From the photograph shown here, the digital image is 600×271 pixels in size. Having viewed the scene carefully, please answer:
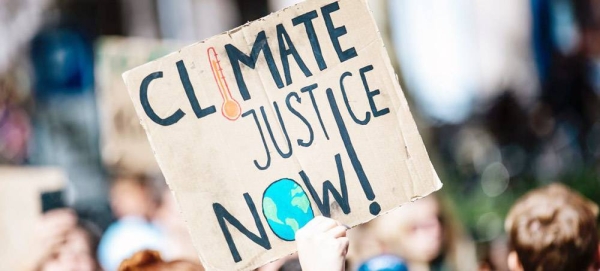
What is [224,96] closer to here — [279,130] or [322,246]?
[279,130]

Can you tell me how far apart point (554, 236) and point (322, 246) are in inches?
37.2

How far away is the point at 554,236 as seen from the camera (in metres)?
2.45

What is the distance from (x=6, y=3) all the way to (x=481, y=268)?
9.20 ft

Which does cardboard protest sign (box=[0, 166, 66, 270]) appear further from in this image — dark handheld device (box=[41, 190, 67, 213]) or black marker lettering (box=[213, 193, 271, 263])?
black marker lettering (box=[213, 193, 271, 263])

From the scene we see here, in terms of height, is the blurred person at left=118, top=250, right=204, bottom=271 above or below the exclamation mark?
below


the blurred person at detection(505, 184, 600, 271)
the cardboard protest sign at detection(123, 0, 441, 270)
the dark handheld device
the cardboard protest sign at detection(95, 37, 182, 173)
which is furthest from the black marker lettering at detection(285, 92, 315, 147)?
the dark handheld device

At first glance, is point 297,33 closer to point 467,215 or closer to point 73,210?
point 73,210

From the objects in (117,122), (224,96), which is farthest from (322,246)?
(117,122)

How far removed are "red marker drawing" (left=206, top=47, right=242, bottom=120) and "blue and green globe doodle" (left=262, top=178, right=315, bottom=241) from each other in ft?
0.61

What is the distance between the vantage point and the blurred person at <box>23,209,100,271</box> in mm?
4156

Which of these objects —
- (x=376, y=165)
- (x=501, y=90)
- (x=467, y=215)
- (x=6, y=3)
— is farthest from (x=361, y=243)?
(x=376, y=165)

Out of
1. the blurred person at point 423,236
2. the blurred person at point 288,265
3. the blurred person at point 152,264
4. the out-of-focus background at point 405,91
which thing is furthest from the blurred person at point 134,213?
the blurred person at point 152,264

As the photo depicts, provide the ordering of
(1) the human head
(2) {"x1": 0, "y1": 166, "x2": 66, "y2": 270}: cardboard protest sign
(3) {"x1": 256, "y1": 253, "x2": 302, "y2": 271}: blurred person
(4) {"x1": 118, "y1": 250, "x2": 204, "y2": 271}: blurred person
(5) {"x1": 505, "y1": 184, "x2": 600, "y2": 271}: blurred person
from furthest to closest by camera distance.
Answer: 1. (2) {"x1": 0, "y1": 166, "x2": 66, "y2": 270}: cardboard protest sign
2. (1) the human head
3. (3) {"x1": 256, "y1": 253, "x2": 302, "y2": 271}: blurred person
4. (5) {"x1": 505, "y1": 184, "x2": 600, "y2": 271}: blurred person
5. (4) {"x1": 118, "y1": 250, "x2": 204, "y2": 271}: blurred person

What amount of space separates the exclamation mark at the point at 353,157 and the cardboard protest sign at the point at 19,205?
8.93 ft
